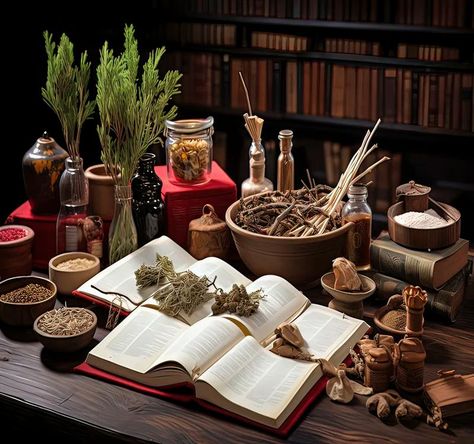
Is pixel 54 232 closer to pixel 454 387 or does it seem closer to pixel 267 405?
pixel 267 405

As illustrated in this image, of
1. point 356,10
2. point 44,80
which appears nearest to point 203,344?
point 44,80

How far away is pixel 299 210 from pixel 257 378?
0.57 metres

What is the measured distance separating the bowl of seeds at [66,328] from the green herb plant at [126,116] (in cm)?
32

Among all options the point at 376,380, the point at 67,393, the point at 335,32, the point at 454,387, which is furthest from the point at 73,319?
the point at 335,32

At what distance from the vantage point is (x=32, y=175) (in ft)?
7.57

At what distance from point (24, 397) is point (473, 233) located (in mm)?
2655

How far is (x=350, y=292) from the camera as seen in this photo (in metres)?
1.96

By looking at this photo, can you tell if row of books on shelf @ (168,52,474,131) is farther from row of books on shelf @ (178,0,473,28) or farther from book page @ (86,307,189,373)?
book page @ (86,307,189,373)

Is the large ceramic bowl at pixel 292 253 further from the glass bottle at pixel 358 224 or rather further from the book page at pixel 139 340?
the book page at pixel 139 340

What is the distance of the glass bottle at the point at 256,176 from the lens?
234 cm

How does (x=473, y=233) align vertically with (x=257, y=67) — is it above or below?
below

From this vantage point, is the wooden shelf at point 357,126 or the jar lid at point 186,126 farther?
the wooden shelf at point 357,126

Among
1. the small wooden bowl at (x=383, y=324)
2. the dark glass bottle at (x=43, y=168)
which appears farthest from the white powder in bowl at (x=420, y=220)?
the dark glass bottle at (x=43, y=168)

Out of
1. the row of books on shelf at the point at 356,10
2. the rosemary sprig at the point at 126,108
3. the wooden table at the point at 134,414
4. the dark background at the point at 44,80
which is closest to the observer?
the wooden table at the point at 134,414
